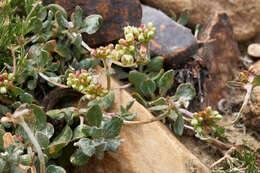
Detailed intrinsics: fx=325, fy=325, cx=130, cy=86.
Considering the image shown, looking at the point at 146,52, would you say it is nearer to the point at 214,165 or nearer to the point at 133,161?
the point at 133,161

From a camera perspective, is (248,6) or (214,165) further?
(248,6)

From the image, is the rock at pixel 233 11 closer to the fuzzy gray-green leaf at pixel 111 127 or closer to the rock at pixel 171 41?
the rock at pixel 171 41

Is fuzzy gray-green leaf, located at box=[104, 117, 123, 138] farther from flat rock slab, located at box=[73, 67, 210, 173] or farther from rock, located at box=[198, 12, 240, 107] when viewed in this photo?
rock, located at box=[198, 12, 240, 107]

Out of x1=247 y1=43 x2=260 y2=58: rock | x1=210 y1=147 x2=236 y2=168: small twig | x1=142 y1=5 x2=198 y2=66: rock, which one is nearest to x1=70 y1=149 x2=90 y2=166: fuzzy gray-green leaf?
x1=210 y1=147 x2=236 y2=168: small twig

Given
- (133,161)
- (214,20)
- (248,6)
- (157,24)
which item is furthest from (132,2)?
(248,6)

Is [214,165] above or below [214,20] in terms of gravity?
below

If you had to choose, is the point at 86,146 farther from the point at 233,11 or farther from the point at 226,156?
the point at 233,11

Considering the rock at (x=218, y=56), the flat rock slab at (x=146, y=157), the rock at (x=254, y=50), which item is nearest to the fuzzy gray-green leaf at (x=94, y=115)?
the flat rock slab at (x=146, y=157)
